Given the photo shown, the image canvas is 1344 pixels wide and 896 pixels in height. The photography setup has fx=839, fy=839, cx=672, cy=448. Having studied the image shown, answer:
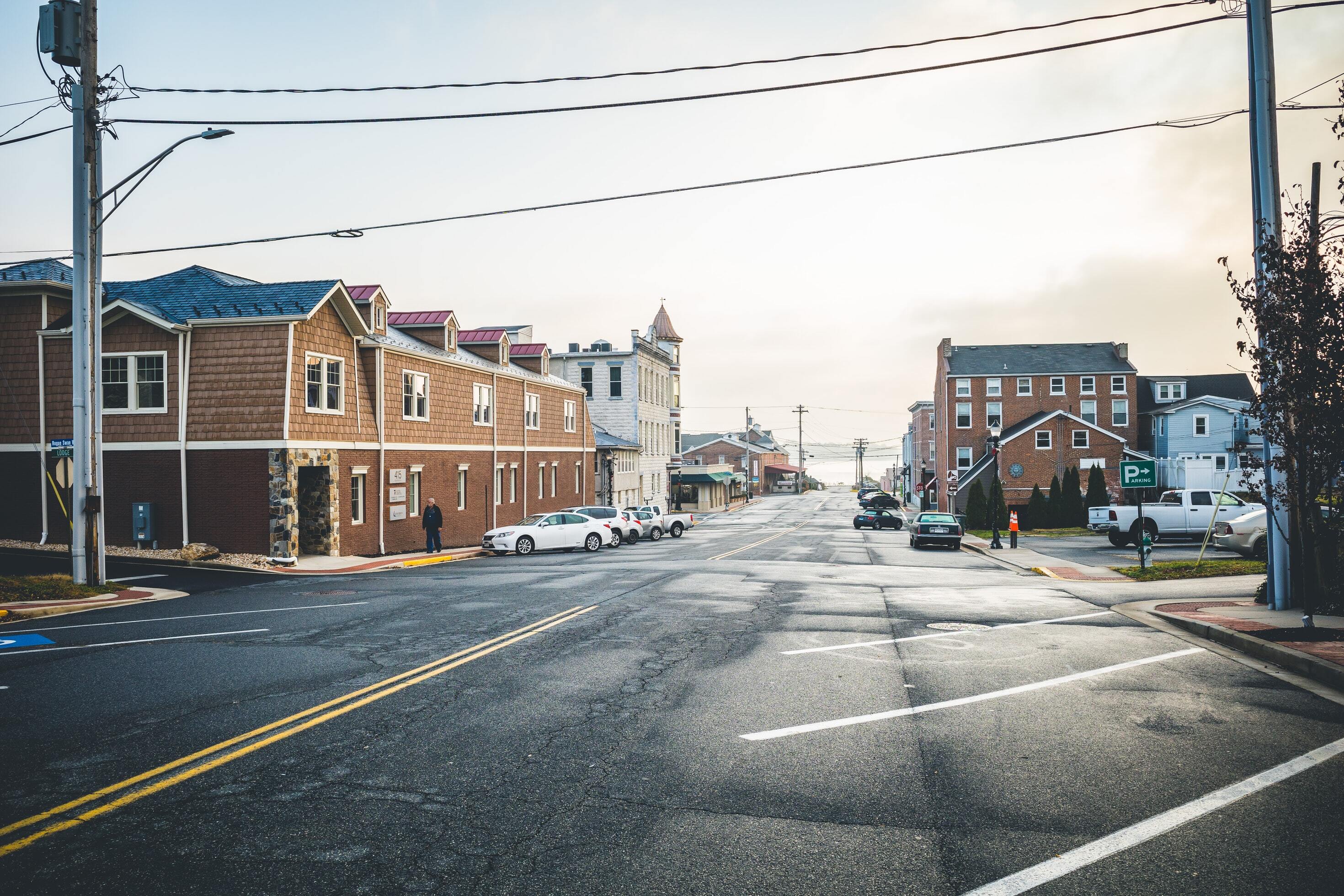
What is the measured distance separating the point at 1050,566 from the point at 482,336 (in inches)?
1030

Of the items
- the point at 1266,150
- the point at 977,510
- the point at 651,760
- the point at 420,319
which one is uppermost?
the point at 420,319

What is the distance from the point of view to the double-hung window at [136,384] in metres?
24.1

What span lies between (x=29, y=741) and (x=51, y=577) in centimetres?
1214

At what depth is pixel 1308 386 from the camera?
430 inches

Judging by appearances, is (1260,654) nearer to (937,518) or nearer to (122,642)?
(122,642)

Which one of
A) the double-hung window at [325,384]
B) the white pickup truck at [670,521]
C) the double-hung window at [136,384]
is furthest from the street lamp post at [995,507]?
the double-hung window at [136,384]

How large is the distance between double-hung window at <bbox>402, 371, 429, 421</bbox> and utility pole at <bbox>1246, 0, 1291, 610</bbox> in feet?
82.2

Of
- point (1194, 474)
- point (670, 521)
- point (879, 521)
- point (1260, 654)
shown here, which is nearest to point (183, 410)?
point (670, 521)

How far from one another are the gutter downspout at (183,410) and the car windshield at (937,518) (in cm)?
2707

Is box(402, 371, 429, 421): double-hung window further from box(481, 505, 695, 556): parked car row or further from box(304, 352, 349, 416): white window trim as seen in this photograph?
box(481, 505, 695, 556): parked car row

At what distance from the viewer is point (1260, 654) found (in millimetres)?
10781

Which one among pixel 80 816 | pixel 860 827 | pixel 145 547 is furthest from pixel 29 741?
pixel 145 547

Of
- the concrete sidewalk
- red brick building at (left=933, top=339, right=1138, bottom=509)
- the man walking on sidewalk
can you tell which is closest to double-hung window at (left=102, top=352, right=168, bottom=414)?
the man walking on sidewalk

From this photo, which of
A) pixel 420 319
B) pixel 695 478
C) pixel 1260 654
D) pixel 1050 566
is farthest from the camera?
pixel 695 478
